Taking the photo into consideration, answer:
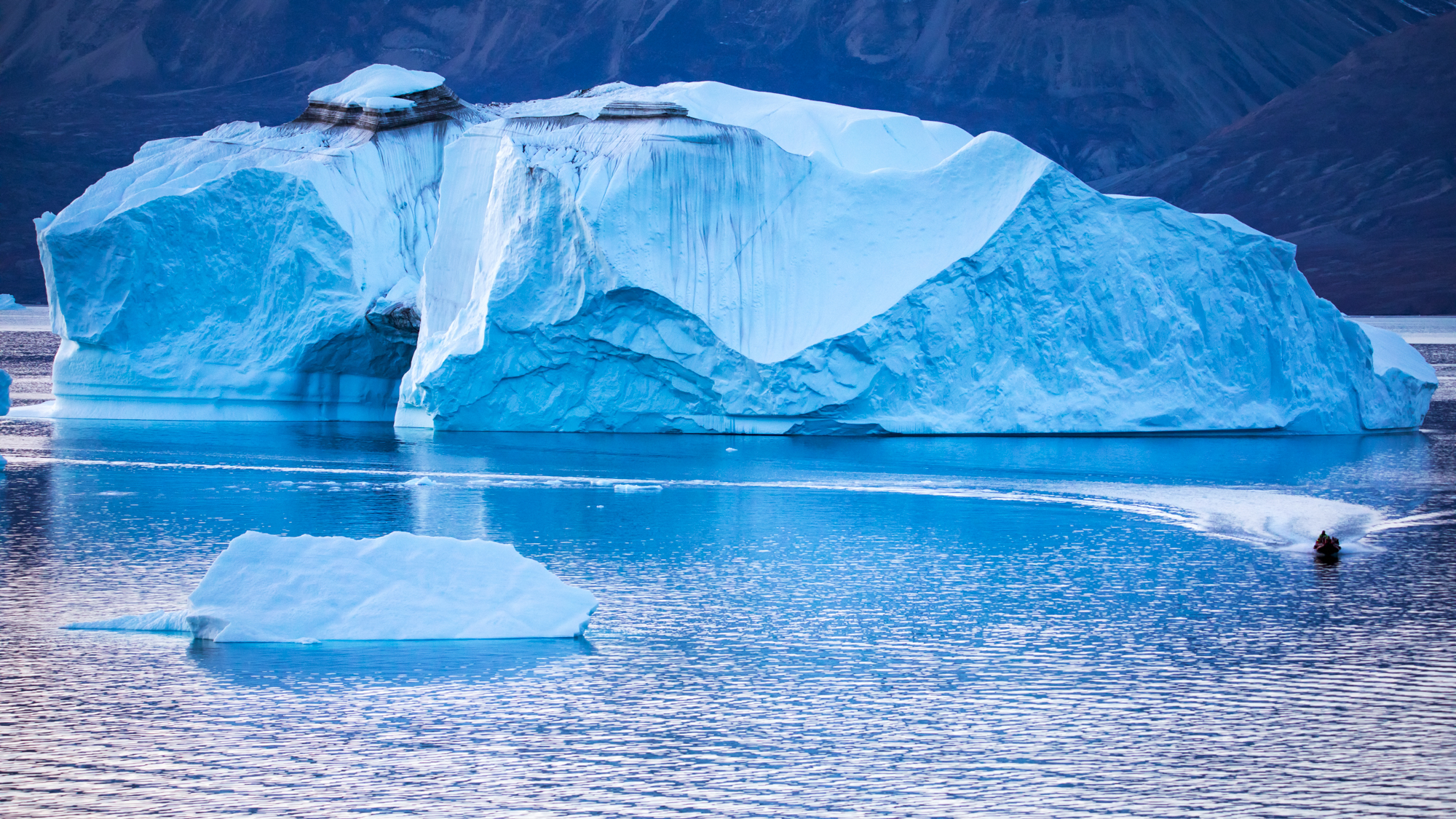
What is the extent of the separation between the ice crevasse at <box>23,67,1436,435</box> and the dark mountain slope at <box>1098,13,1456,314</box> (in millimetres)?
58736

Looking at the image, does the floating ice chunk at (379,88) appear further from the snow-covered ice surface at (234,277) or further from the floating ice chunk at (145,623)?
the floating ice chunk at (145,623)

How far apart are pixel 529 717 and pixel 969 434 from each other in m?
13.5

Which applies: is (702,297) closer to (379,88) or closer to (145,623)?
(379,88)

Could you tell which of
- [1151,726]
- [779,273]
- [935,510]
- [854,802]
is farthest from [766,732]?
[779,273]

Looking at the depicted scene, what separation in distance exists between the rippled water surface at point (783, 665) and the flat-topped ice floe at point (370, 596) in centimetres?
14

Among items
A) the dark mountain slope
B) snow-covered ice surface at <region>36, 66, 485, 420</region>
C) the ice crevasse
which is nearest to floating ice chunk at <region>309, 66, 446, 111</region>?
snow-covered ice surface at <region>36, 66, 485, 420</region>

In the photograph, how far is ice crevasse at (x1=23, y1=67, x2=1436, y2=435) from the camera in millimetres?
17656

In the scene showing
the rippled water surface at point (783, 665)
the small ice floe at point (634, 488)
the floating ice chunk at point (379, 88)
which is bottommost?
the rippled water surface at point (783, 665)

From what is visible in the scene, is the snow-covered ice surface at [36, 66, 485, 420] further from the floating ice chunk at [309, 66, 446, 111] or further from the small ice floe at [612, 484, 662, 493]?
the small ice floe at [612, 484, 662, 493]

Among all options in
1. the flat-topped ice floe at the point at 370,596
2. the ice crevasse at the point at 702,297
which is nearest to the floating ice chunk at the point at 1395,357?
the ice crevasse at the point at 702,297

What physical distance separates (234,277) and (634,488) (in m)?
9.16

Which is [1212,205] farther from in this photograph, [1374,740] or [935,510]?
[1374,740]

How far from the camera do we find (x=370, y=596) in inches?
296

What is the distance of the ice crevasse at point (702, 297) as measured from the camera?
57.9 feet
